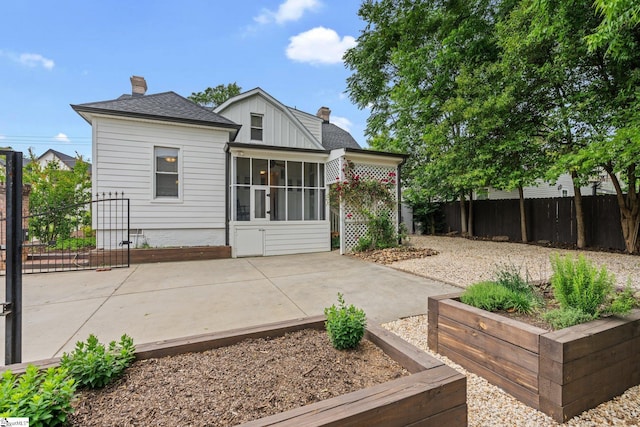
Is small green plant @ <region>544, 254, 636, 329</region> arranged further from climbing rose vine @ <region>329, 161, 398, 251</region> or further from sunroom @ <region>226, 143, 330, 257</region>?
sunroom @ <region>226, 143, 330, 257</region>

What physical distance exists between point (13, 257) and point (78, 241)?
841 centimetres

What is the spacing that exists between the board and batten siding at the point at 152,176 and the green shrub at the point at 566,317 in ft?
26.6

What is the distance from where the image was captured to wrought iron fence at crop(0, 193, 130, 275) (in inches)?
252

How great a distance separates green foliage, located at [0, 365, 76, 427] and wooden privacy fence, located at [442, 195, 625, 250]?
442 inches

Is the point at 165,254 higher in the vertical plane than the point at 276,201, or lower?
lower

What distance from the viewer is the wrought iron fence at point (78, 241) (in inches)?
252

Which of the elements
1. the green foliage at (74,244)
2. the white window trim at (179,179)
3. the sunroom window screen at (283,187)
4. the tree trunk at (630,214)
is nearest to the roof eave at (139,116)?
the white window trim at (179,179)

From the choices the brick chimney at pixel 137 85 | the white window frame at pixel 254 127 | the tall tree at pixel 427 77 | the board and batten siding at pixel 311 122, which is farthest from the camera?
the board and batten siding at pixel 311 122

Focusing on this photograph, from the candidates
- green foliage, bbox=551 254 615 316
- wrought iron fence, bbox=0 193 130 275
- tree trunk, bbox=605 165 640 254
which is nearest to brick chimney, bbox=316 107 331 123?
wrought iron fence, bbox=0 193 130 275

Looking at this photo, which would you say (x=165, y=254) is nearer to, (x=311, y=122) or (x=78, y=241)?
(x=78, y=241)

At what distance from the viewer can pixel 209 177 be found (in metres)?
8.43

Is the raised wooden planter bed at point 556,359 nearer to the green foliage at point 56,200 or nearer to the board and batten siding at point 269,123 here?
the board and batten siding at point 269,123

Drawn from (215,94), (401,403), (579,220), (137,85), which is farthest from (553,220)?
(215,94)

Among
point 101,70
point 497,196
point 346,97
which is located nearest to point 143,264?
point 101,70
